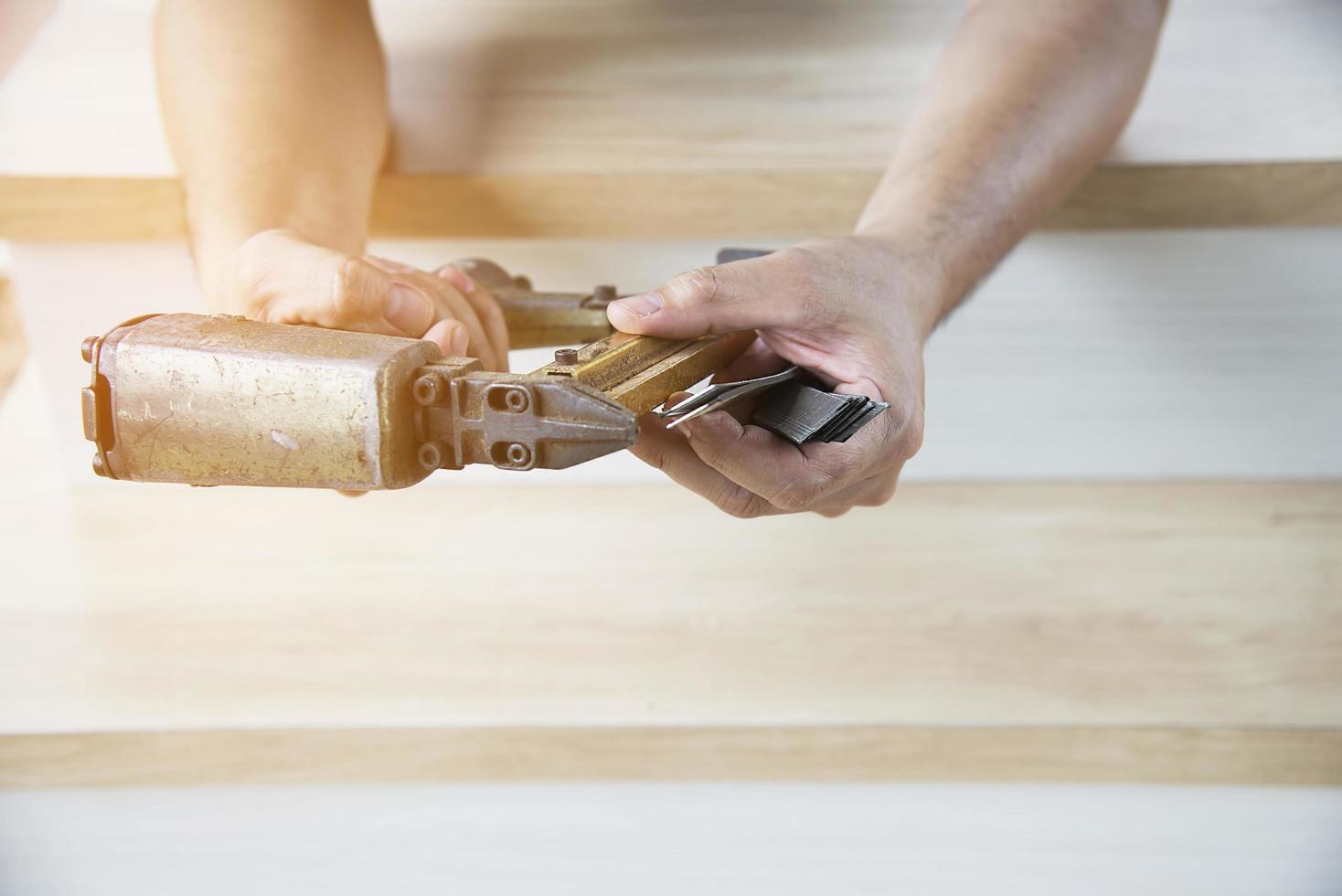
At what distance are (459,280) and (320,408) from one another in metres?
0.21

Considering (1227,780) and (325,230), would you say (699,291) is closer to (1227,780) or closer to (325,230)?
(325,230)

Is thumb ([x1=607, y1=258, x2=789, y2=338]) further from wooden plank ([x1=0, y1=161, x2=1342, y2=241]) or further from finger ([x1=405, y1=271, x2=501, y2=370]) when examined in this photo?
wooden plank ([x1=0, y1=161, x2=1342, y2=241])

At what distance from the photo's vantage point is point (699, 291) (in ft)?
1.45

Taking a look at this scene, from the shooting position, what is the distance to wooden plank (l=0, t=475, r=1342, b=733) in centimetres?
66

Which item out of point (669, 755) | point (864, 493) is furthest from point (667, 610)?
point (864, 493)

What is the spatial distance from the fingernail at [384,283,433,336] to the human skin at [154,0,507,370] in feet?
0.10

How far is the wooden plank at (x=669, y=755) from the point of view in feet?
2.11

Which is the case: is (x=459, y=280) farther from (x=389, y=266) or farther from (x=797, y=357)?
(x=797, y=357)

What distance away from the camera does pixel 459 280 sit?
0.56 metres

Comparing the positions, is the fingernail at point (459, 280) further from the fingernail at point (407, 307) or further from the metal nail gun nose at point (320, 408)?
the metal nail gun nose at point (320, 408)

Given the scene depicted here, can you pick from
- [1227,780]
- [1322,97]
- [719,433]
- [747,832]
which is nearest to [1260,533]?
[1227,780]

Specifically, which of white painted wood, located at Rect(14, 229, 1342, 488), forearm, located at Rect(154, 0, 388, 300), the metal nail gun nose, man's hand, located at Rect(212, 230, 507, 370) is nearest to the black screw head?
the metal nail gun nose

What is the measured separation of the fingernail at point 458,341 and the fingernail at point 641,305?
90mm

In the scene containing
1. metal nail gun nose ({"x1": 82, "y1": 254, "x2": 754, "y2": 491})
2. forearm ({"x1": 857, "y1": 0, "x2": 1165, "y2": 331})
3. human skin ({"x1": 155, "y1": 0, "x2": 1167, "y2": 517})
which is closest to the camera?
metal nail gun nose ({"x1": 82, "y1": 254, "x2": 754, "y2": 491})
